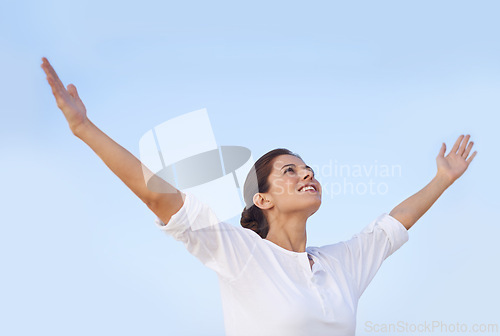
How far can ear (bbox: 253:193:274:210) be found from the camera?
180 centimetres

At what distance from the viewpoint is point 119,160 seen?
4.00 ft

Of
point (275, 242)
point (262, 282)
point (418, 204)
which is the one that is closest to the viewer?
point (262, 282)

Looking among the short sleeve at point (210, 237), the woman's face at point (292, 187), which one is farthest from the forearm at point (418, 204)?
the short sleeve at point (210, 237)

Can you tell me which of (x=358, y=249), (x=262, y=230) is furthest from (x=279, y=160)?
(x=358, y=249)

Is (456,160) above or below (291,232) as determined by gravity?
above

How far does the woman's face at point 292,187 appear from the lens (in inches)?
→ 67.5

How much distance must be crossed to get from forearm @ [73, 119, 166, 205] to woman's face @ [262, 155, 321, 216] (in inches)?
23.8

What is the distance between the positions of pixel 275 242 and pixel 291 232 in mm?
71

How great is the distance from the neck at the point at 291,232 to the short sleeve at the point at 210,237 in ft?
0.56

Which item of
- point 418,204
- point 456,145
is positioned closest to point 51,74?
point 418,204

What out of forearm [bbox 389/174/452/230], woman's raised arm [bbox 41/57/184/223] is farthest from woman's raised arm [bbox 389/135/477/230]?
woman's raised arm [bbox 41/57/184/223]

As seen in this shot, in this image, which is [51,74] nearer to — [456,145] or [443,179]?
[443,179]

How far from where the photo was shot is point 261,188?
1840mm

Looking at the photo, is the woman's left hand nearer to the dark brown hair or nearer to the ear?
the dark brown hair
